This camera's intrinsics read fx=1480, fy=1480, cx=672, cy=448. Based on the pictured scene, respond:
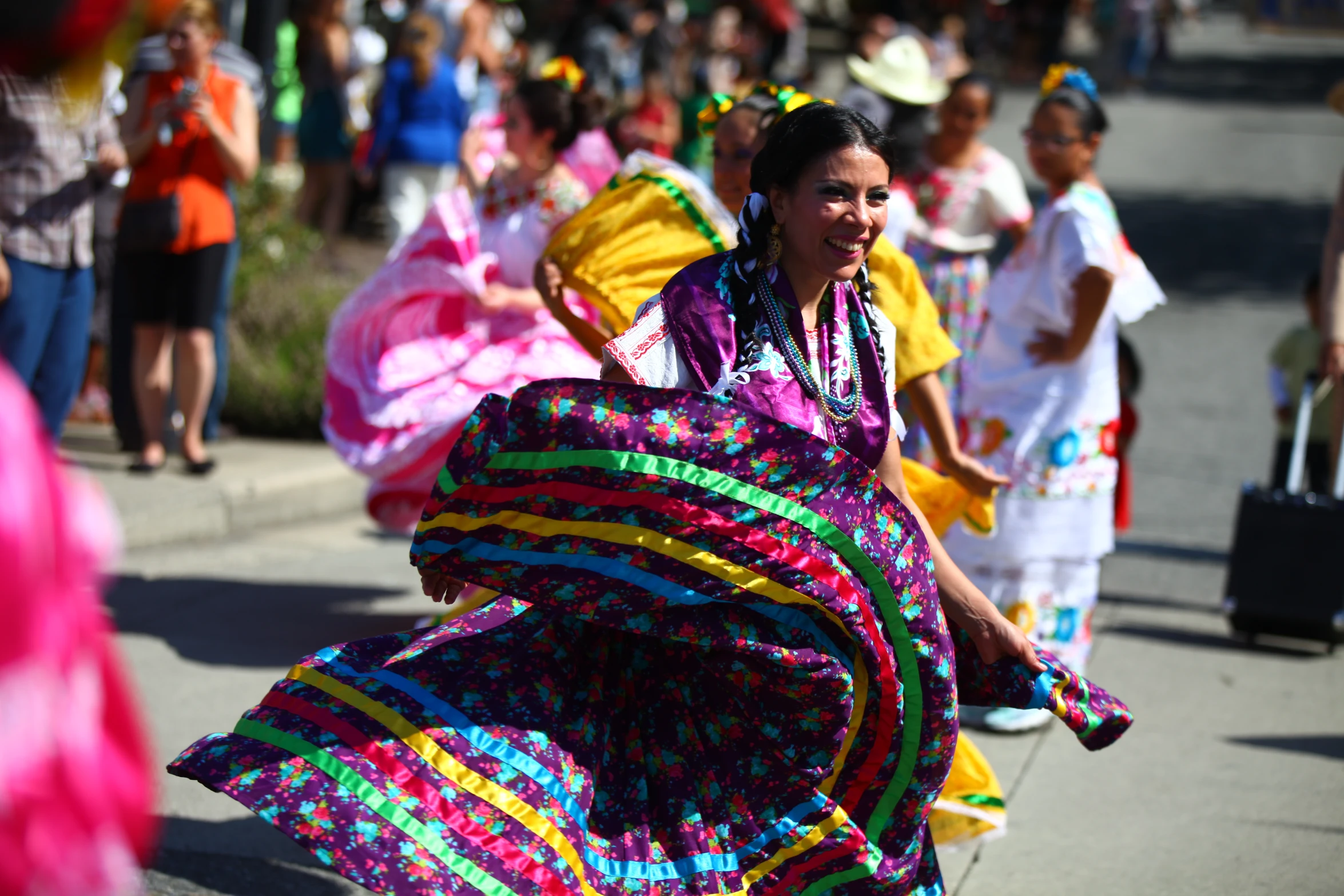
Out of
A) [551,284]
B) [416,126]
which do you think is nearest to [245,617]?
[551,284]

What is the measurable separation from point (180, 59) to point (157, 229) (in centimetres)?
74

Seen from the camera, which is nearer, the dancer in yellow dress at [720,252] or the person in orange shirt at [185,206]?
the dancer in yellow dress at [720,252]

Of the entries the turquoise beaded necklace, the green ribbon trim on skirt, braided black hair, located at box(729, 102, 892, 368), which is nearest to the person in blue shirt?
braided black hair, located at box(729, 102, 892, 368)

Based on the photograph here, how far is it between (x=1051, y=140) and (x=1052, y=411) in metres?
0.87

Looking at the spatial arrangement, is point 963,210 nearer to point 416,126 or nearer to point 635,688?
point 635,688

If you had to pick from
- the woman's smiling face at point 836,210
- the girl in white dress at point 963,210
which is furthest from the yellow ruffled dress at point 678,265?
the girl in white dress at point 963,210

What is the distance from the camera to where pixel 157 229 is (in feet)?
21.1

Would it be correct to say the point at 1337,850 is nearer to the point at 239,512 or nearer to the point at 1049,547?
the point at 1049,547

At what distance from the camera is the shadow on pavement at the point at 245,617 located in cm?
513

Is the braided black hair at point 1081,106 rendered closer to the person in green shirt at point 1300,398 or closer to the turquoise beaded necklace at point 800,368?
the person in green shirt at point 1300,398

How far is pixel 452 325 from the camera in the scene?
547 cm

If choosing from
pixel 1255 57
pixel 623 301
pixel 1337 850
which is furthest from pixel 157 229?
pixel 1255 57

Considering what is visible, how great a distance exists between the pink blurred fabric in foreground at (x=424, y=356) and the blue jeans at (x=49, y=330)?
1039 millimetres

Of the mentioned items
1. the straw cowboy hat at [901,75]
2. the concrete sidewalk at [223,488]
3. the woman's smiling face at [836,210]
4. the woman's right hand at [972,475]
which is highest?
the straw cowboy hat at [901,75]
